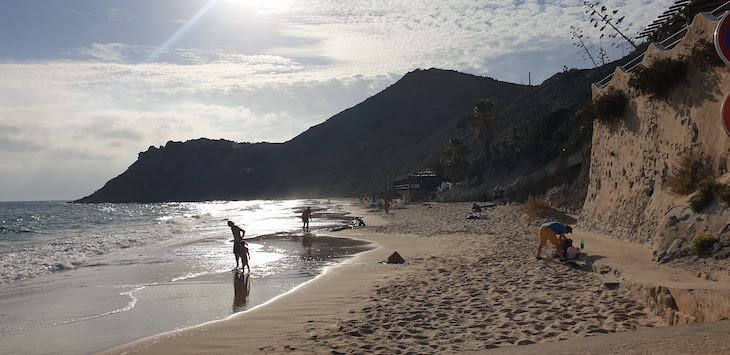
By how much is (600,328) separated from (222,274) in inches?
440

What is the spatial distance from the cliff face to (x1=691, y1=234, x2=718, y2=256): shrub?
0.28 m

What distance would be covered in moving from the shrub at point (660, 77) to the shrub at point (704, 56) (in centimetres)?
56

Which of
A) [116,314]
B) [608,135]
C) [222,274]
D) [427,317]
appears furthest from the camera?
[608,135]

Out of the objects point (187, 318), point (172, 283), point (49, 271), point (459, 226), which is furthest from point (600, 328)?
point (459, 226)

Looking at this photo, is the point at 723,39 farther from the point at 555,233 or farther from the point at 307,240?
the point at 307,240

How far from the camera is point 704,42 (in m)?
11.8

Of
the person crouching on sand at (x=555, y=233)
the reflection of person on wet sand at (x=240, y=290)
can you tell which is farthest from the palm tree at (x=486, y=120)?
the reflection of person on wet sand at (x=240, y=290)

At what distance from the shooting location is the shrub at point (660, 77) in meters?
12.8

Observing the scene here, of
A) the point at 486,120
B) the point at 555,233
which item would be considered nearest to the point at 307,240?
the point at 555,233

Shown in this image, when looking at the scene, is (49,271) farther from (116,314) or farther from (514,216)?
(514,216)

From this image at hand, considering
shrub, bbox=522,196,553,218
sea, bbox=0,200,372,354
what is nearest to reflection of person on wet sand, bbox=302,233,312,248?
sea, bbox=0,200,372,354

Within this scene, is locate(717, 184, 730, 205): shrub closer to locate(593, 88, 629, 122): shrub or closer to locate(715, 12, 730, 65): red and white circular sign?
locate(715, 12, 730, 65): red and white circular sign

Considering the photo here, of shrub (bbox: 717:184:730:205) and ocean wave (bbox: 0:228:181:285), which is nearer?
shrub (bbox: 717:184:730:205)

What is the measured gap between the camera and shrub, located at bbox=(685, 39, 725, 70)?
37.5 ft
